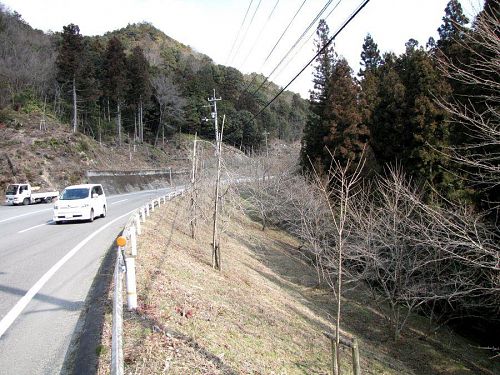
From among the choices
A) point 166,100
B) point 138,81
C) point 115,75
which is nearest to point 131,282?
point 115,75

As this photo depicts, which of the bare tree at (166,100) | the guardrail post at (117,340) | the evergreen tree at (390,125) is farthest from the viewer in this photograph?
the bare tree at (166,100)

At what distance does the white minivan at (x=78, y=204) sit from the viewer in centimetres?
1641

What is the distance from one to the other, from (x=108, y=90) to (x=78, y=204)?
34699mm

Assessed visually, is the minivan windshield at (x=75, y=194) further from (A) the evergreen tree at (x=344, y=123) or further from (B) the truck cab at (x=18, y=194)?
(B) the truck cab at (x=18, y=194)

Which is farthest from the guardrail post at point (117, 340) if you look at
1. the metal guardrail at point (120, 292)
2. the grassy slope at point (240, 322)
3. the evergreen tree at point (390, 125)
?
the evergreen tree at point (390, 125)

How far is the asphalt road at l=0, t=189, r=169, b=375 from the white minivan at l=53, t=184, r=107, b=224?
193 cm

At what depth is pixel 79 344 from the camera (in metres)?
5.03

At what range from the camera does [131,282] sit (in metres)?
5.81

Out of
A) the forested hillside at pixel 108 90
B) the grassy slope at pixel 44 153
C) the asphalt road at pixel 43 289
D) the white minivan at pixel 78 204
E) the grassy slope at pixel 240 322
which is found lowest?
the grassy slope at pixel 240 322

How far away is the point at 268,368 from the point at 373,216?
1147 centimetres

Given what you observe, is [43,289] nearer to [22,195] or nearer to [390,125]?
[390,125]

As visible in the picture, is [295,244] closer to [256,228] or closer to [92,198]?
[256,228]

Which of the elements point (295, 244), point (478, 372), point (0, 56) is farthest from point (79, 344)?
point (0, 56)

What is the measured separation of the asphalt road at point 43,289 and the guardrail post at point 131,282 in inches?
31.8
